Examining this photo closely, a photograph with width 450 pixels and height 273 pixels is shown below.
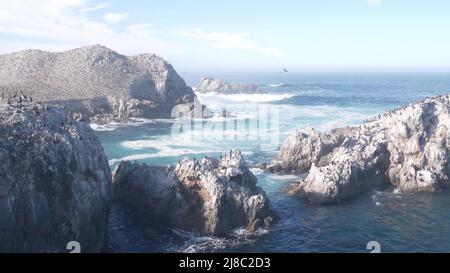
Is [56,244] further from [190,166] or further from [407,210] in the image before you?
[407,210]

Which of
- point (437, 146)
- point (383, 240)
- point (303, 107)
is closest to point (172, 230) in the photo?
point (383, 240)

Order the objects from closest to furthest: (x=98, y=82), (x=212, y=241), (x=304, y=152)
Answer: (x=212, y=241), (x=304, y=152), (x=98, y=82)

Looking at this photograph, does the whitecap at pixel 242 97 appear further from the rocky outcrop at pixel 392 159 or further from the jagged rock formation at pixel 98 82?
the rocky outcrop at pixel 392 159

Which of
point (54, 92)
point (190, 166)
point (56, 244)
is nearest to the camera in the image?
point (56, 244)

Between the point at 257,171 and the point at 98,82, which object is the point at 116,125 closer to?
the point at 98,82

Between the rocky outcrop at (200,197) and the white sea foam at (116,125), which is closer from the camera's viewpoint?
the rocky outcrop at (200,197)

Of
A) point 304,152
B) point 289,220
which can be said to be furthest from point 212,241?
point 304,152

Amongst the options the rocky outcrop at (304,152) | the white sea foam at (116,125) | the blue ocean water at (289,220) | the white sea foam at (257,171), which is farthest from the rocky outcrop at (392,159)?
the white sea foam at (116,125)
